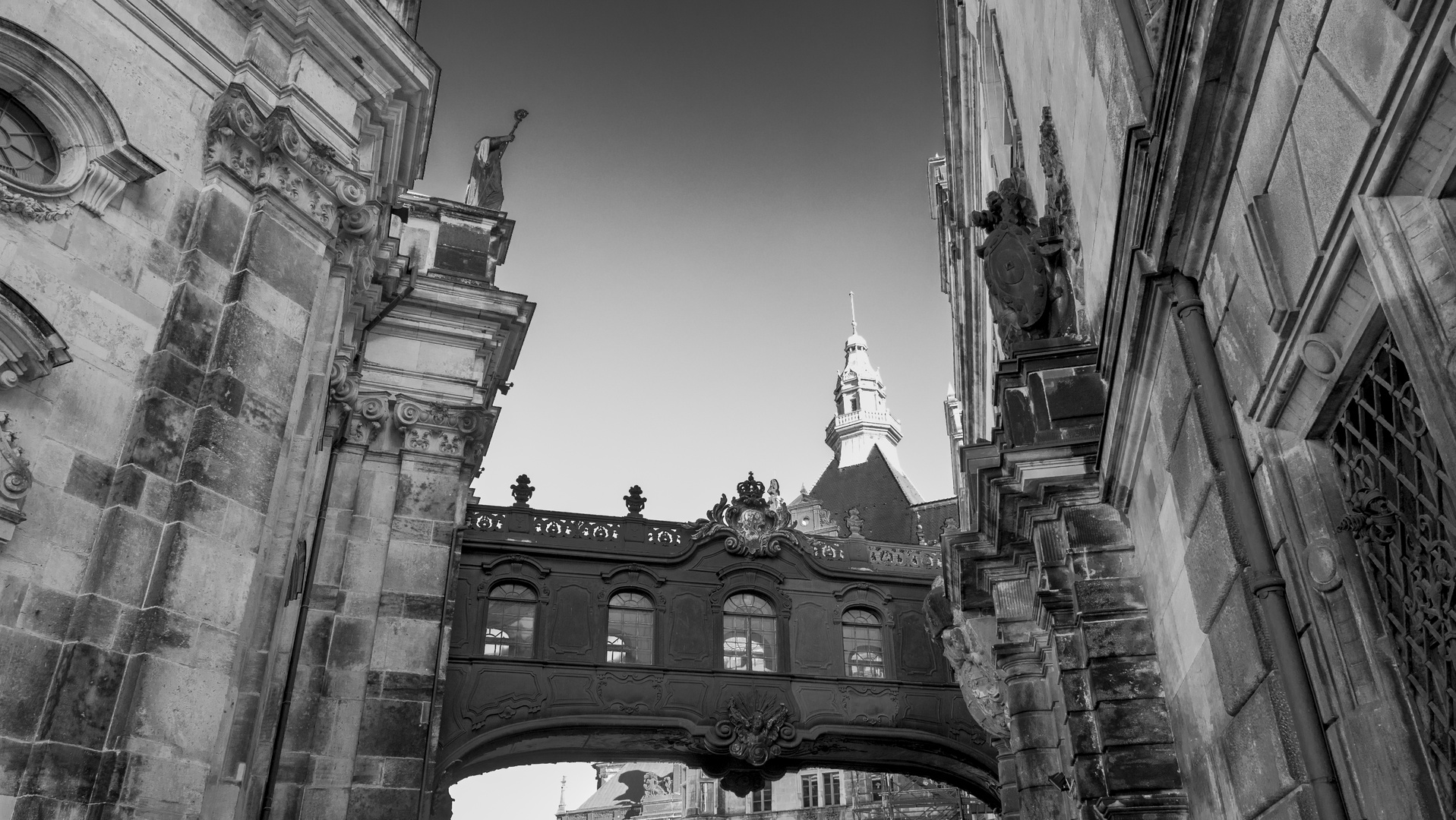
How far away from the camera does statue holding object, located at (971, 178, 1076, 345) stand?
10469mm

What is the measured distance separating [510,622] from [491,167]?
28.9 feet

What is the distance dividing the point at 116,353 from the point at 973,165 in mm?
15892

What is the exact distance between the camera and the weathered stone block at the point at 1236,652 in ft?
17.2

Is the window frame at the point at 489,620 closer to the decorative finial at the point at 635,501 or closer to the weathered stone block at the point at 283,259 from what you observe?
the decorative finial at the point at 635,501

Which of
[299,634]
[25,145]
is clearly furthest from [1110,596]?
[299,634]

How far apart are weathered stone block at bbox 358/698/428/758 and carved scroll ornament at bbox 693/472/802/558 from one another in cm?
637

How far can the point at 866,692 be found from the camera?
18.5m

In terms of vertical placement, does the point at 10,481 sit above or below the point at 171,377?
below

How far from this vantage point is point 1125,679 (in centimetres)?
776

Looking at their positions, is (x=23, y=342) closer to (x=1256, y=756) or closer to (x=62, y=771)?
(x=62, y=771)

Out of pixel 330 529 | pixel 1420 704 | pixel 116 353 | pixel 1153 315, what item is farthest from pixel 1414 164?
pixel 330 529

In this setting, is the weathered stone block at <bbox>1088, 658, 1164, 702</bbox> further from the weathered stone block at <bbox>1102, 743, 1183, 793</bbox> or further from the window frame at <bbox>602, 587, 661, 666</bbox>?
the window frame at <bbox>602, 587, 661, 666</bbox>

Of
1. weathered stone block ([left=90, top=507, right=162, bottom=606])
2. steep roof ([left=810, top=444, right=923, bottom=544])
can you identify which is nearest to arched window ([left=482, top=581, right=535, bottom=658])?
weathered stone block ([left=90, top=507, right=162, bottom=606])

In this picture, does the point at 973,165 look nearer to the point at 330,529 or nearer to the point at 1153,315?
the point at 330,529
